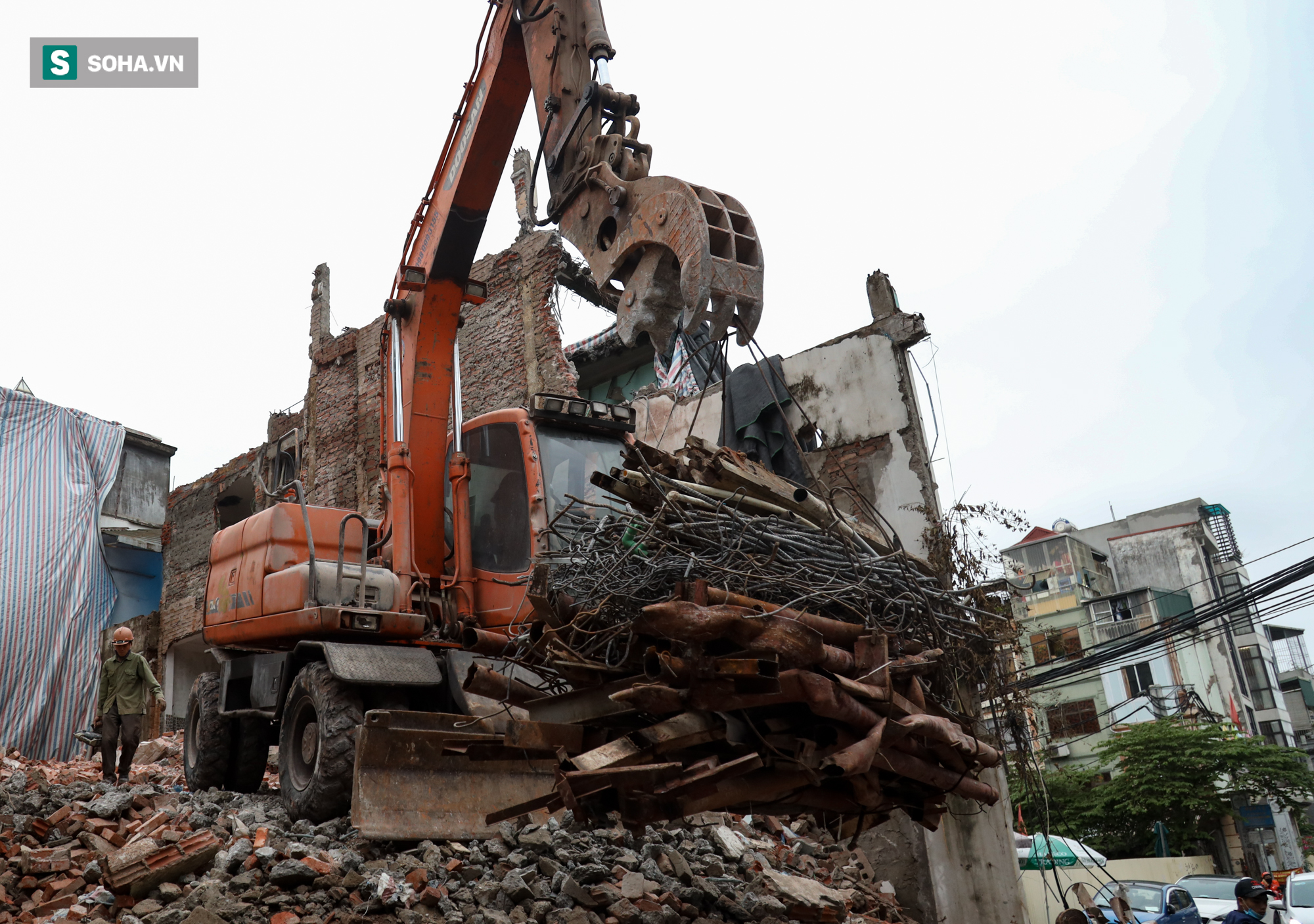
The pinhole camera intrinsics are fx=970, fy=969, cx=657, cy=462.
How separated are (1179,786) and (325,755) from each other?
84.6ft

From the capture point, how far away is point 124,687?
25.7 feet

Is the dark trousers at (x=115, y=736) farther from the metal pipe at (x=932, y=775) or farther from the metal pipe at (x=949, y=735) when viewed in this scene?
the metal pipe at (x=949, y=735)

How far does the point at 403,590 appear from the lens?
5969 millimetres

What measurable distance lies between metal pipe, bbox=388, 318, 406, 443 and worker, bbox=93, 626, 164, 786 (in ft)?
10.8

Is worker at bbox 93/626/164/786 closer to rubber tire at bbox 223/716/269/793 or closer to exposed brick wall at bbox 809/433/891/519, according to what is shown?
rubber tire at bbox 223/716/269/793

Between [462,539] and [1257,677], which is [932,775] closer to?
[462,539]

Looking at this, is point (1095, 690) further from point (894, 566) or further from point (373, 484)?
point (894, 566)

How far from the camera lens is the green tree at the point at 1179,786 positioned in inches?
973

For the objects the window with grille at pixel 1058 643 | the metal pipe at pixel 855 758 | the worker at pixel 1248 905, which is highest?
the window with grille at pixel 1058 643

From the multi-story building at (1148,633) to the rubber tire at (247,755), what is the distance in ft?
83.9

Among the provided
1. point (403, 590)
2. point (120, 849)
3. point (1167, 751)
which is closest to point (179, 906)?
point (120, 849)

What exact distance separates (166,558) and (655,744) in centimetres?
1730

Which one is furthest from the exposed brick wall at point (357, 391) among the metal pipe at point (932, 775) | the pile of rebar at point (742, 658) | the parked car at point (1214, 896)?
the parked car at point (1214, 896)

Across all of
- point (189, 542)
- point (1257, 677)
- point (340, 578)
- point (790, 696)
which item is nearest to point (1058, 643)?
point (1257, 677)
